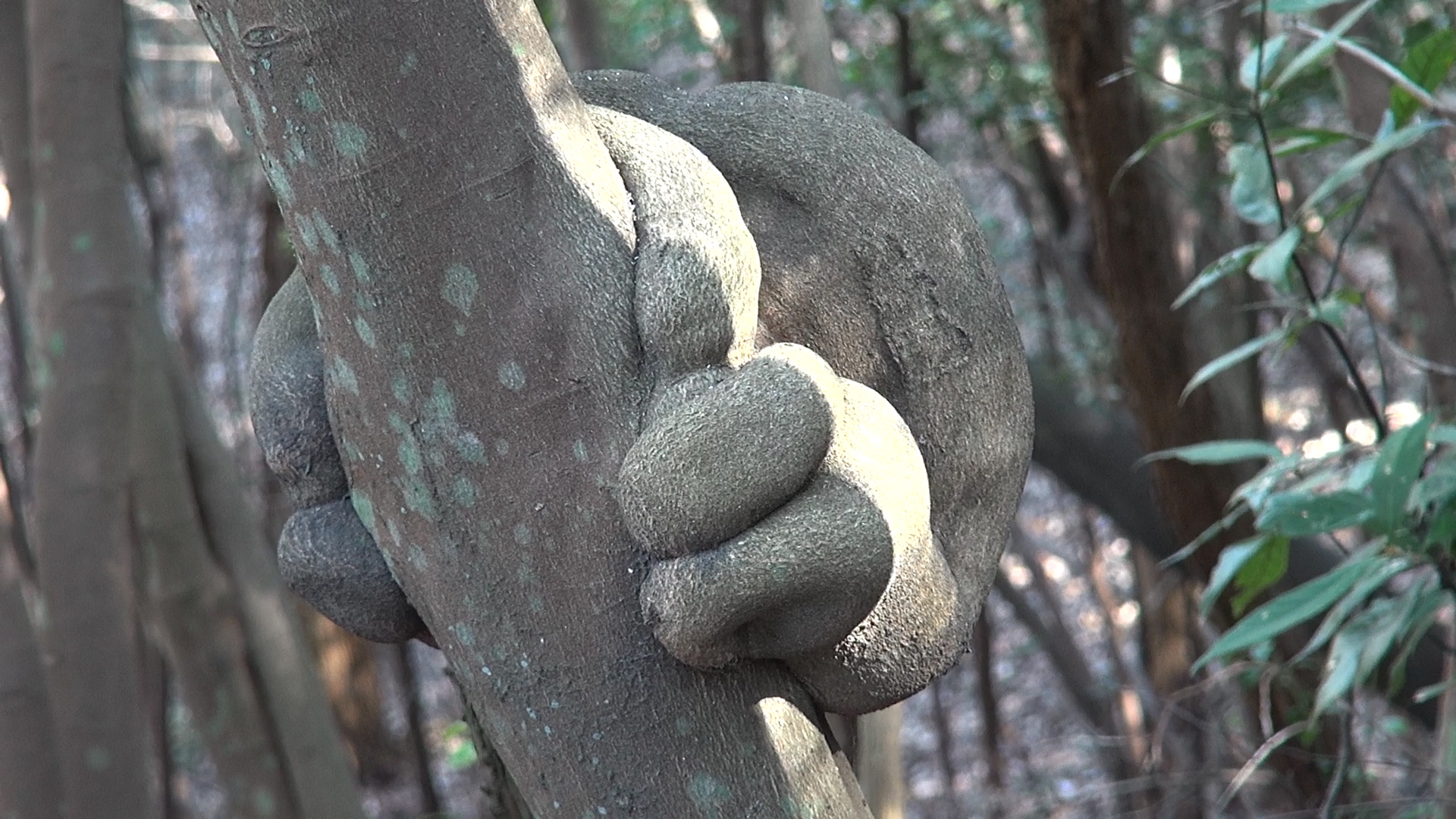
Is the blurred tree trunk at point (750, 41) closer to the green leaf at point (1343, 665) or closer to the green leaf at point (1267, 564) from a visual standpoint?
the green leaf at point (1267, 564)

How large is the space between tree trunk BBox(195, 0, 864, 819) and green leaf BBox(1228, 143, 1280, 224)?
2.81 ft

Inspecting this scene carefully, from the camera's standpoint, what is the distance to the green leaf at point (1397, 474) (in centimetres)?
114

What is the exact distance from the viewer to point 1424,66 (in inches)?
48.4

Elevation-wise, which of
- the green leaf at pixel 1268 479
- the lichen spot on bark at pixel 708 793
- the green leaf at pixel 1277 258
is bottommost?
the green leaf at pixel 1268 479

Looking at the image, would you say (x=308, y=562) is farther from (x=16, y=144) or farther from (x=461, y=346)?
(x=16, y=144)

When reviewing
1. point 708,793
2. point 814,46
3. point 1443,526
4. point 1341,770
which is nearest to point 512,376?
point 708,793

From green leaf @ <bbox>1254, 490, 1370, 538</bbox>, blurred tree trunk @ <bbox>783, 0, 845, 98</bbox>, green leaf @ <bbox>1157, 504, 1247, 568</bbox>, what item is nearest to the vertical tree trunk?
green leaf @ <bbox>1157, 504, 1247, 568</bbox>

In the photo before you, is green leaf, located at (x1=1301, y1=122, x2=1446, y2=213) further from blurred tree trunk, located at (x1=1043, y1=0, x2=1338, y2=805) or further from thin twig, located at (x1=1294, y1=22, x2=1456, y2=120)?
blurred tree trunk, located at (x1=1043, y1=0, x2=1338, y2=805)

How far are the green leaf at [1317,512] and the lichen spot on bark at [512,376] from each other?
30.4 inches

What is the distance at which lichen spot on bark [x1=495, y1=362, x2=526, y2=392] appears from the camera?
729mm

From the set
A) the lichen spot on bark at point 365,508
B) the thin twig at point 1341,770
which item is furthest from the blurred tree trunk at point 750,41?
the lichen spot on bark at point 365,508

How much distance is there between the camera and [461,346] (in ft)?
2.40

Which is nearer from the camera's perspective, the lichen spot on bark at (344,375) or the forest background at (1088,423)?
the lichen spot on bark at (344,375)

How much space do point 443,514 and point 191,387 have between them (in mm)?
1576
